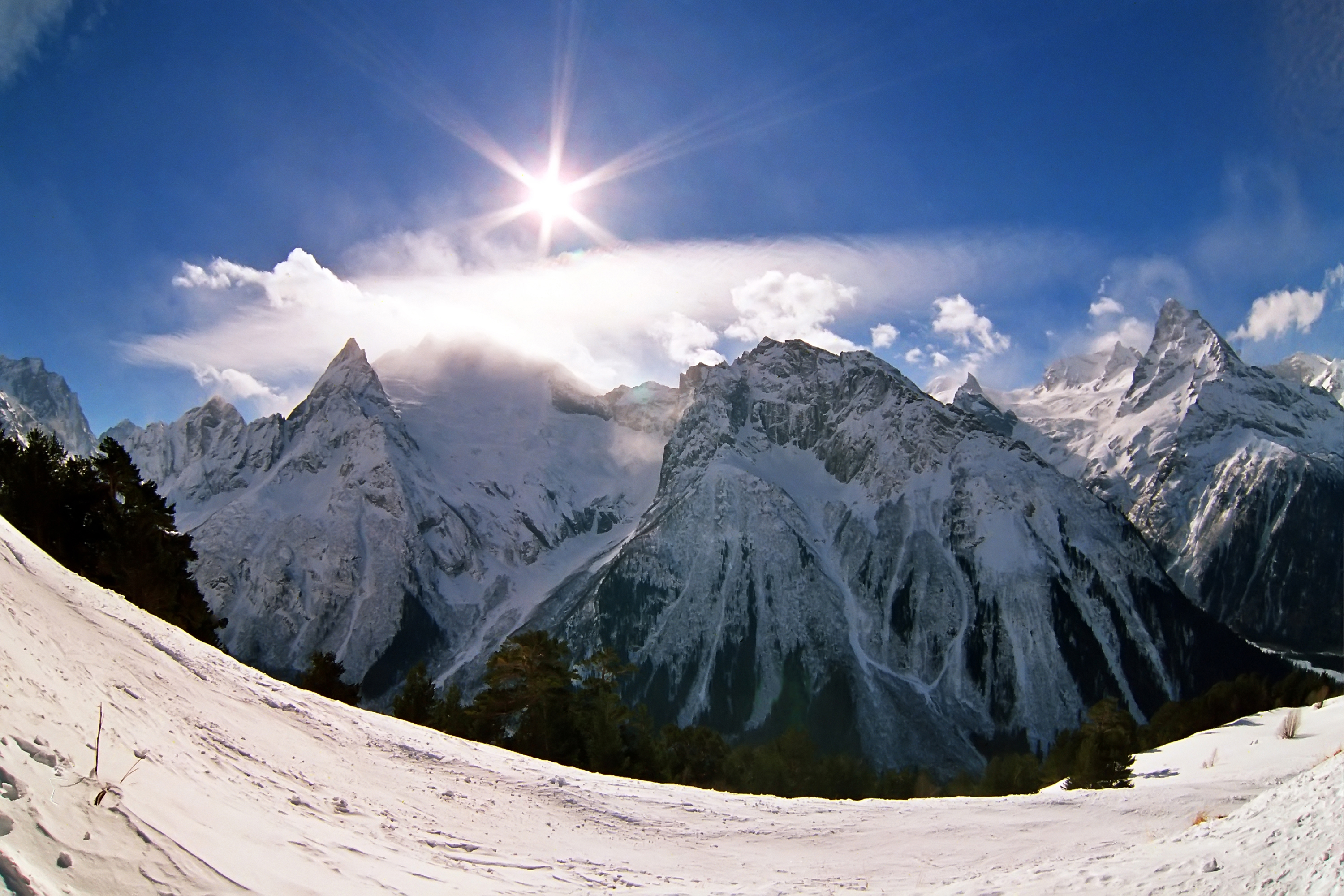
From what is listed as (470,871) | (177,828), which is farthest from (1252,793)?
(177,828)

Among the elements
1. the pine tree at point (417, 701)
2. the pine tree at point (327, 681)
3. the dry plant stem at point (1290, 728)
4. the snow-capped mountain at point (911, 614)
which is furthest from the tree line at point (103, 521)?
the snow-capped mountain at point (911, 614)

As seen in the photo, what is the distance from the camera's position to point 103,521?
4653 cm

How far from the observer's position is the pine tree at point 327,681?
172 ft

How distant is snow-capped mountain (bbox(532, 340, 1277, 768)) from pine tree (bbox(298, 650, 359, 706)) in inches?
4194

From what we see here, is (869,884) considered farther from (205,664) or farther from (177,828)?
(205,664)

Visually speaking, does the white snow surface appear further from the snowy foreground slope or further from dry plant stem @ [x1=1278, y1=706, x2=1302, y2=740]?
dry plant stem @ [x1=1278, y1=706, x2=1302, y2=740]

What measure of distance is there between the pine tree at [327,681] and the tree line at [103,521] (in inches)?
268

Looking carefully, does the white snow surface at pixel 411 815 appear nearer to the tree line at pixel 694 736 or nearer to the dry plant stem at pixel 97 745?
the dry plant stem at pixel 97 745

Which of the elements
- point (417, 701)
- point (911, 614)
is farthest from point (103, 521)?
point (911, 614)

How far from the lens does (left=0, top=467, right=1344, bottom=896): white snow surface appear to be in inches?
312

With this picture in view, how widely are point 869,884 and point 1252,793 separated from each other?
1240 centimetres

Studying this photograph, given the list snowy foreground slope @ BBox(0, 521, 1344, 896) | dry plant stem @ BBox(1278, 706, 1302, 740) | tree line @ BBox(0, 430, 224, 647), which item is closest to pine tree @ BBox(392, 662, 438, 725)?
tree line @ BBox(0, 430, 224, 647)

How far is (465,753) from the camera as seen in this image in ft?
63.3

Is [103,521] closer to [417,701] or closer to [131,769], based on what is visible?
[417,701]
